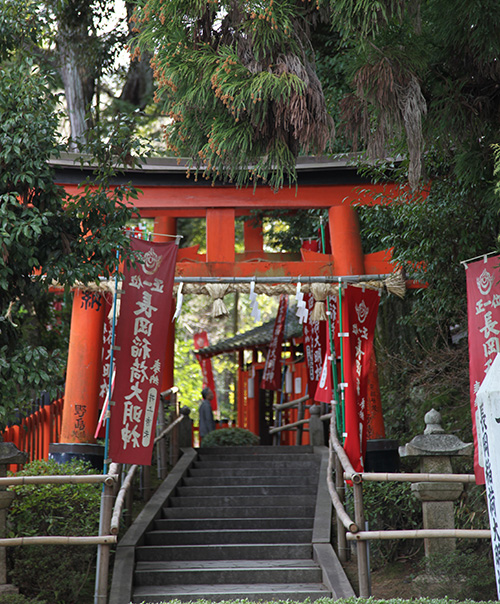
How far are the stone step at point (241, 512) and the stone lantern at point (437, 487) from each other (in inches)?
102

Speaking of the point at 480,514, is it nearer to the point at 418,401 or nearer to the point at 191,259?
the point at 418,401

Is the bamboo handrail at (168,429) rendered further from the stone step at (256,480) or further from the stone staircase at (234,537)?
the stone step at (256,480)

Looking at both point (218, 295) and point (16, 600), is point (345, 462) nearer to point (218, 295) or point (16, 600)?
point (16, 600)

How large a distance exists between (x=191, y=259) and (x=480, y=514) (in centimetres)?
505

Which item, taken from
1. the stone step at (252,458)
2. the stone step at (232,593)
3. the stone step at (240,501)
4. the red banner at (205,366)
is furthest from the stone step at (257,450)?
the red banner at (205,366)

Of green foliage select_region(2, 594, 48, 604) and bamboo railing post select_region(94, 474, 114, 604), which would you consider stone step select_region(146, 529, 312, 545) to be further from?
green foliage select_region(2, 594, 48, 604)

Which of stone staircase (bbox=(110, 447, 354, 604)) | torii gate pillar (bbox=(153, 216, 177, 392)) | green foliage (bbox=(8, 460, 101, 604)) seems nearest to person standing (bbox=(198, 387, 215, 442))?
torii gate pillar (bbox=(153, 216, 177, 392))

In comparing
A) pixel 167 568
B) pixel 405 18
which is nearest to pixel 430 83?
pixel 405 18

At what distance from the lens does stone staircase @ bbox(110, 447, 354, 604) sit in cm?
704

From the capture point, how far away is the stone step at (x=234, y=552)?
8.02 meters

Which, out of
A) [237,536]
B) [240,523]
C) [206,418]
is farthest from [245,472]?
[206,418]

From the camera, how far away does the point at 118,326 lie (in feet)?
25.1

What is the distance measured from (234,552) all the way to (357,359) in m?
2.92

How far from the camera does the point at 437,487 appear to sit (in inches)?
261
